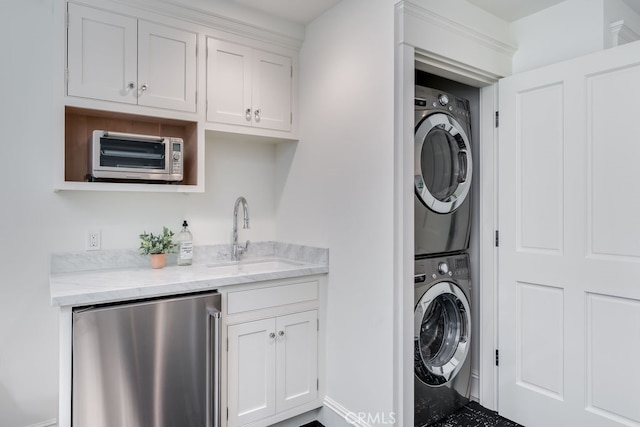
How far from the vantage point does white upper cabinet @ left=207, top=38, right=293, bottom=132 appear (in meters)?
2.24

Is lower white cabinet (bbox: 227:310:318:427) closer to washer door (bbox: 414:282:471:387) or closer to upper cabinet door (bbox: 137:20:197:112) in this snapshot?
washer door (bbox: 414:282:471:387)

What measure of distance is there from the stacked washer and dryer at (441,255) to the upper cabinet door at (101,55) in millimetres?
1566

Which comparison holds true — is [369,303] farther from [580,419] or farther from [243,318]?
[580,419]

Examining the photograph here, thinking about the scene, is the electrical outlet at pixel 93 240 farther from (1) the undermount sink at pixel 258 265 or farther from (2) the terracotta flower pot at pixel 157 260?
(1) the undermount sink at pixel 258 265

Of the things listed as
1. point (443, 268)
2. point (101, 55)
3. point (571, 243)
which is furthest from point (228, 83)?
point (571, 243)

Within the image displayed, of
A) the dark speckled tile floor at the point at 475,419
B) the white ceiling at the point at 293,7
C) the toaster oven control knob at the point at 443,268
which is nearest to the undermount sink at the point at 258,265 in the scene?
the toaster oven control knob at the point at 443,268

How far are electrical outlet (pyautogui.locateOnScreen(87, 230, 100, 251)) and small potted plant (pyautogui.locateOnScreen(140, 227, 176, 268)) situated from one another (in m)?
0.23

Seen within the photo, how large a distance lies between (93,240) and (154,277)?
0.52 metres

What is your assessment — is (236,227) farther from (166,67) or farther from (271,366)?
(166,67)

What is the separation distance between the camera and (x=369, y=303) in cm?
201

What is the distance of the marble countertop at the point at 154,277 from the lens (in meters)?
1.62

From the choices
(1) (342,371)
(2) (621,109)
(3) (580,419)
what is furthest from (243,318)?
(2) (621,109)

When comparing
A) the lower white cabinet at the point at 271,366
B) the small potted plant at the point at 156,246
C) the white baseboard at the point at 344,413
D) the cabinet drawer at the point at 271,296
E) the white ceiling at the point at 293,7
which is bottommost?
the white baseboard at the point at 344,413

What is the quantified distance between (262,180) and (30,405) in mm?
1877
